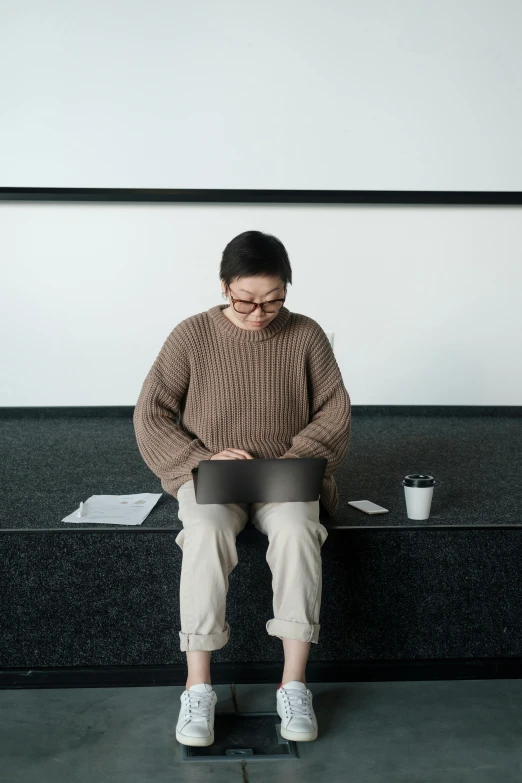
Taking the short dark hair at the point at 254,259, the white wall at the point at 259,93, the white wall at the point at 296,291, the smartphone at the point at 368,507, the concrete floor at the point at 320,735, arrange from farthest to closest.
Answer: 1. the white wall at the point at 296,291
2. the white wall at the point at 259,93
3. the smartphone at the point at 368,507
4. the short dark hair at the point at 254,259
5. the concrete floor at the point at 320,735

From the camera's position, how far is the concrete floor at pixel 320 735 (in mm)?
1424

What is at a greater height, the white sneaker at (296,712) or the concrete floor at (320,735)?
the white sneaker at (296,712)

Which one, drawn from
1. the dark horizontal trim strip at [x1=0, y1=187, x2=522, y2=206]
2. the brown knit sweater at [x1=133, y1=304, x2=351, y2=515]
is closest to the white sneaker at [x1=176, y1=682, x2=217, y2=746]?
the brown knit sweater at [x1=133, y1=304, x2=351, y2=515]

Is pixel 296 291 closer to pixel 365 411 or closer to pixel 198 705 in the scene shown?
pixel 365 411

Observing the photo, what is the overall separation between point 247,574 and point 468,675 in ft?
1.66

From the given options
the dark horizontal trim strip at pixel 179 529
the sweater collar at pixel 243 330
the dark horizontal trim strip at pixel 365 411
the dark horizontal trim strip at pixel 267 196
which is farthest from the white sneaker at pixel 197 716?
the dark horizontal trim strip at pixel 267 196

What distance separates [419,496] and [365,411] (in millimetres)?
1532

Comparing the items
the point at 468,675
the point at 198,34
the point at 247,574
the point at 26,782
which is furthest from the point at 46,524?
the point at 198,34

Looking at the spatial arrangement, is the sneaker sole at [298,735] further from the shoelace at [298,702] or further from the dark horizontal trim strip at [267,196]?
the dark horizontal trim strip at [267,196]

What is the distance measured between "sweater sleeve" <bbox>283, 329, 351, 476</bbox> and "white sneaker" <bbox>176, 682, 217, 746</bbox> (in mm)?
487

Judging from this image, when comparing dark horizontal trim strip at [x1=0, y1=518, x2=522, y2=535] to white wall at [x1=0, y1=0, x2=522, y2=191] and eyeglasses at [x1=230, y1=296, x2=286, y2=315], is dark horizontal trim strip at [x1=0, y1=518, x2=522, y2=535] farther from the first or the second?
white wall at [x1=0, y1=0, x2=522, y2=191]

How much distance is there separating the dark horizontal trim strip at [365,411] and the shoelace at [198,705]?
188 cm

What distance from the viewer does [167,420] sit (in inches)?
71.9

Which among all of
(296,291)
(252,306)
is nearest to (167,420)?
(252,306)
